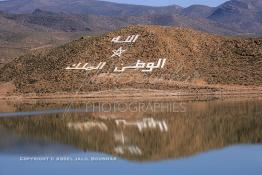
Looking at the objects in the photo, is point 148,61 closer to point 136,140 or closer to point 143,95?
point 143,95

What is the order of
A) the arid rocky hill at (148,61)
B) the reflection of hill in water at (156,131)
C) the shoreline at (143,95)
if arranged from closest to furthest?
the reflection of hill in water at (156,131), the shoreline at (143,95), the arid rocky hill at (148,61)

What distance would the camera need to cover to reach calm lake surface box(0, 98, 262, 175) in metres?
21.0

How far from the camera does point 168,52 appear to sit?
61312mm

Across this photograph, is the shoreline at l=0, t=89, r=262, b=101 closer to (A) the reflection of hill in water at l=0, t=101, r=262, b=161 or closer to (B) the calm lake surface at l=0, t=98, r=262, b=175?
(B) the calm lake surface at l=0, t=98, r=262, b=175

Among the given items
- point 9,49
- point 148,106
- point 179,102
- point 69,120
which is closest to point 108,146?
point 69,120

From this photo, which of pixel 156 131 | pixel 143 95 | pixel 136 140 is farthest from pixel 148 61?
pixel 136 140

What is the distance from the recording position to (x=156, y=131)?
29.4 m

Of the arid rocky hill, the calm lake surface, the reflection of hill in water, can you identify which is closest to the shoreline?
the arid rocky hill

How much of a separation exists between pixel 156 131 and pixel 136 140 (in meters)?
2.58

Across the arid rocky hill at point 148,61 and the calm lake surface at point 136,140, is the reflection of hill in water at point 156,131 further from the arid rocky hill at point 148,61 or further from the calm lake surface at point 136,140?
the arid rocky hill at point 148,61

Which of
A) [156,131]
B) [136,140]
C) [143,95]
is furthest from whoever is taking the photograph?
[143,95]

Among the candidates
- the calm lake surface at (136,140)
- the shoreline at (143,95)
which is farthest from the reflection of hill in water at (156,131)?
the shoreline at (143,95)

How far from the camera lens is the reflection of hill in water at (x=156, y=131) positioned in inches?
974

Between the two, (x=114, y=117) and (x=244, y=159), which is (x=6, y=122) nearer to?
(x=114, y=117)
